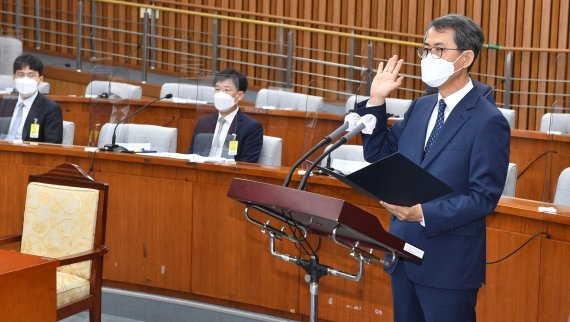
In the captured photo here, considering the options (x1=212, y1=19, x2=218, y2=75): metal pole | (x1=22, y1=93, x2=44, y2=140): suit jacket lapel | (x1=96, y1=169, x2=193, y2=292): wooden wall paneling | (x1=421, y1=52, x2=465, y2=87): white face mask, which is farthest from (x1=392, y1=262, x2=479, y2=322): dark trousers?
(x1=212, y1=19, x2=218, y2=75): metal pole

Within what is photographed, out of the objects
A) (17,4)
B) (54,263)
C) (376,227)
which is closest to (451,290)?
(376,227)

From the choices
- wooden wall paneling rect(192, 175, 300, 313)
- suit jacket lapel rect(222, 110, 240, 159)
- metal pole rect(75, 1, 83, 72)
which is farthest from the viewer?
metal pole rect(75, 1, 83, 72)

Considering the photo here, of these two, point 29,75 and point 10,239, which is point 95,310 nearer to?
point 10,239

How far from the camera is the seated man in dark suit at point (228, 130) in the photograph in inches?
198

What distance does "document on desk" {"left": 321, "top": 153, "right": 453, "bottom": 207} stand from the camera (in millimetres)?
2311

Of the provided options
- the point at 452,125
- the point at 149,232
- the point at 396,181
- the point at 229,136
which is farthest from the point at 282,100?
the point at 396,181

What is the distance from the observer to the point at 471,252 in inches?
109

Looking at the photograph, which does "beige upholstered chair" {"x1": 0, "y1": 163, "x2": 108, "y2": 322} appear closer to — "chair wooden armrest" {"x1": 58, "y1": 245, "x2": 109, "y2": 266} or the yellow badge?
"chair wooden armrest" {"x1": 58, "y1": 245, "x2": 109, "y2": 266}

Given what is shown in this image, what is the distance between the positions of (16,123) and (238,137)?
1.70m

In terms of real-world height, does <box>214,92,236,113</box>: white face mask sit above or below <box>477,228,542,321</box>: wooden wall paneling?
above

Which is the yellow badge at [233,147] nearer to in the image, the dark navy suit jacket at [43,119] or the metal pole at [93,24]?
the dark navy suit jacket at [43,119]

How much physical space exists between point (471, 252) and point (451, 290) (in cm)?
13

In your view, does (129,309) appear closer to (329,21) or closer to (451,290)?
(451,290)

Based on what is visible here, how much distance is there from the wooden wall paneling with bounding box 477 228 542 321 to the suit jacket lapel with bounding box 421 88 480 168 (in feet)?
3.59
